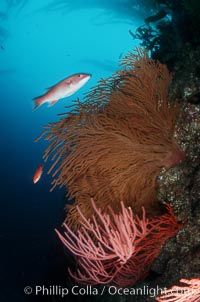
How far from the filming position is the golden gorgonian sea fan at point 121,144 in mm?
4141

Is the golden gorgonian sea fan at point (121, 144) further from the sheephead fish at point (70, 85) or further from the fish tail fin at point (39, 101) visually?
the fish tail fin at point (39, 101)

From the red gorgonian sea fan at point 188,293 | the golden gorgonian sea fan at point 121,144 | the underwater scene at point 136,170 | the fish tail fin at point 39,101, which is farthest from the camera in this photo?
the fish tail fin at point 39,101

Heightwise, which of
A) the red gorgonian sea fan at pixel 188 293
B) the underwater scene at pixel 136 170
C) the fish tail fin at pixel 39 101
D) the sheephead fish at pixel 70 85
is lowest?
the red gorgonian sea fan at pixel 188 293

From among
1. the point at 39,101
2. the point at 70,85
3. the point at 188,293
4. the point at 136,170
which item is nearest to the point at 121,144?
the point at 136,170

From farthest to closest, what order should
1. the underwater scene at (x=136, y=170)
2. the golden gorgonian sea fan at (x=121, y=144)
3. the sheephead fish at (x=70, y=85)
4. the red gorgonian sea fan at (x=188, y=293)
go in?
the sheephead fish at (x=70, y=85), the golden gorgonian sea fan at (x=121, y=144), the underwater scene at (x=136, y=170), the red gorgonian sea fan at (x=188, y=293)

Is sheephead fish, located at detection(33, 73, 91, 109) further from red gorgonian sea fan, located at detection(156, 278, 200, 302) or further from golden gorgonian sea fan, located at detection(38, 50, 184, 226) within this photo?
red gorgonian sea fan, located at detection(156, 278, 200, 302)

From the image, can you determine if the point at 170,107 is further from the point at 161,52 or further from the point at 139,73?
the point at 161,52

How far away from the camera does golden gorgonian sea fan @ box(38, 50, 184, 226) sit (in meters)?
4.14

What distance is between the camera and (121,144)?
13.6 ft

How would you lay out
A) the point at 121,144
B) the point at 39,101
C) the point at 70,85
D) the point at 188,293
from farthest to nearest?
the point at 39,101 < the point at 70,85 < the point at 121,144 < the point at 188,293

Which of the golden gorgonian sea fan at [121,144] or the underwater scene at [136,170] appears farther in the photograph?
the golden gorgonian sea fan at [121,144]

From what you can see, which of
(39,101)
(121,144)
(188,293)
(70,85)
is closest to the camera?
(188,293)

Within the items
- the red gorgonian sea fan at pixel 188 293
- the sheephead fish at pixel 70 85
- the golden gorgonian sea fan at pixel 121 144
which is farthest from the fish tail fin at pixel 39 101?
the red gorgonian sea fan at pixel 188 293

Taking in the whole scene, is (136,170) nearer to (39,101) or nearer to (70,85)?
(70,85)
